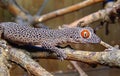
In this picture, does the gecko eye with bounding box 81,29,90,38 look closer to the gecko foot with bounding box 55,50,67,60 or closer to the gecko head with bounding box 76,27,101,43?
the gecko head with bounding box 76,27,101,43

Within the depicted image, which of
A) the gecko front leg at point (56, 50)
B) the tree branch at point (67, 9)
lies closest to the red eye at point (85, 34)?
the gecko front leg at point (56, 50)

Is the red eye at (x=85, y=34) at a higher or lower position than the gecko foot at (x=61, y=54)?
higher

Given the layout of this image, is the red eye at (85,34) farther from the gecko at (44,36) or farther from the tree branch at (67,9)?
the tree branch at (67,9)

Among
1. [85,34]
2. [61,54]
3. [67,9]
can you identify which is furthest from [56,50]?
[67,9]

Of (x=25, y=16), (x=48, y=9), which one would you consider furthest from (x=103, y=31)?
(x=25, y=16)

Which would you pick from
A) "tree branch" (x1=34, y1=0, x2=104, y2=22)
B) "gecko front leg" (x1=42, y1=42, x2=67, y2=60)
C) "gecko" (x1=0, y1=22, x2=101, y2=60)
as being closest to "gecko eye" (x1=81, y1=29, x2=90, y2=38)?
"gecko" (x1=0, y1=22, x2=101, y2=60)

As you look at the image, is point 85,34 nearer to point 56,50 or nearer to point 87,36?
point 87,36
